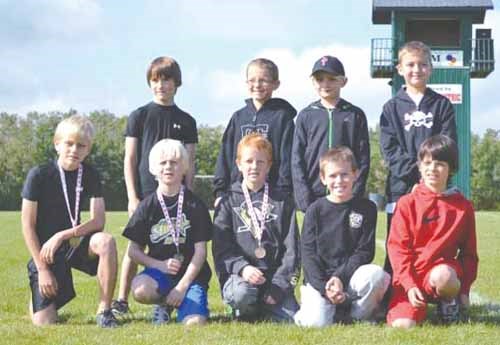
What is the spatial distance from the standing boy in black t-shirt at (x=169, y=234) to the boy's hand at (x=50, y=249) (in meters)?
0.50

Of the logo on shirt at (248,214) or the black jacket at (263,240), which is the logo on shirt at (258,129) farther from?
the logo on shirt at (248,214)

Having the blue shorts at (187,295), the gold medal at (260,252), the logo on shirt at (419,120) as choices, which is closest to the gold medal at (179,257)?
the blue shorts at (187,295)

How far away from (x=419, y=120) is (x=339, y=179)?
3.31 ft

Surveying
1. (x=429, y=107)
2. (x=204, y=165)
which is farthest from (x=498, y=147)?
(x=429, y=107)

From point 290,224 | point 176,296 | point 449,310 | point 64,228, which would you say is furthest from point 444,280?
point 64,228

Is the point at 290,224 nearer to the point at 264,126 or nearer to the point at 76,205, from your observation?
the point at 264,126

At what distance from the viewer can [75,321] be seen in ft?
20.6

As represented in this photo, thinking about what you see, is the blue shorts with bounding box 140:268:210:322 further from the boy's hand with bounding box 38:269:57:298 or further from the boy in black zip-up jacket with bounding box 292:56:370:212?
the boy in black zip-up jacket with bounding box 292:56:370:212

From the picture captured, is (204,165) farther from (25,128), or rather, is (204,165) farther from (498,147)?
(498,147)

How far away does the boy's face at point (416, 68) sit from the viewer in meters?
6.52

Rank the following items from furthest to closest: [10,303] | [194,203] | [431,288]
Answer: [10,303] < [194,203] < [431,288]

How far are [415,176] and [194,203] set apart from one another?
1760 mm

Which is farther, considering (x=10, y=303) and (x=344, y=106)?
(x=10, y=303)

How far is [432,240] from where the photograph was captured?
19.5 feet
